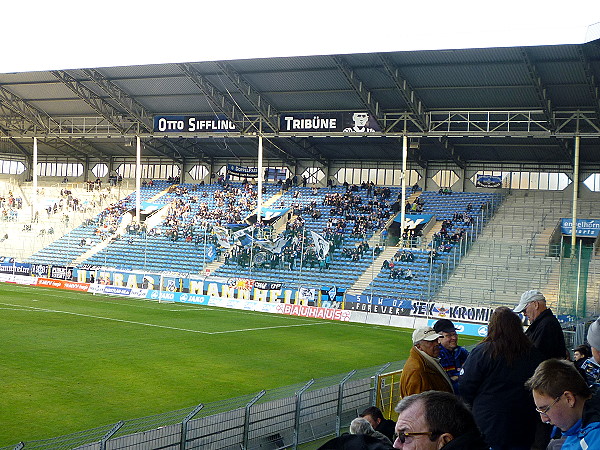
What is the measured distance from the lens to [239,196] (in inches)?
2165

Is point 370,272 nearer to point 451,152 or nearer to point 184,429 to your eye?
point 451,152

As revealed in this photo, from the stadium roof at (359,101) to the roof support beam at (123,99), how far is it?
0.25 ft

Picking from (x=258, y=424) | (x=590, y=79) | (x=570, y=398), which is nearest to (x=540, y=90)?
(x=590, y=79)

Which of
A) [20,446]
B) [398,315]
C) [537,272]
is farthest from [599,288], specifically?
[20,446]

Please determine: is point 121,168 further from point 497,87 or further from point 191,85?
point 497,87

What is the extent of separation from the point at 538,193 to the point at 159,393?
3609cm

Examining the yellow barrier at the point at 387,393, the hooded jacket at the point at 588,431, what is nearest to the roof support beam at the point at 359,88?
the yellow barrier at the point at 387,393

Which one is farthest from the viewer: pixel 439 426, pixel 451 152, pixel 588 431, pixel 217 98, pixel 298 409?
pixel 451 152

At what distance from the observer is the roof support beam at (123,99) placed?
1693 inches

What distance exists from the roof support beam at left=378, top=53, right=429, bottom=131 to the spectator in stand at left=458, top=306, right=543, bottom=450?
3007 centimetres

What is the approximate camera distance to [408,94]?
3788 centimetres

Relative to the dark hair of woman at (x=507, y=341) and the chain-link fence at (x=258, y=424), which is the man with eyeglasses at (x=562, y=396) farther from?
the chain-link fence at (x=258, y=424)

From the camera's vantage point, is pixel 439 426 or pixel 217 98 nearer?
pixel 439 426

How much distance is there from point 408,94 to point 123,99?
Answer: 728 inches
